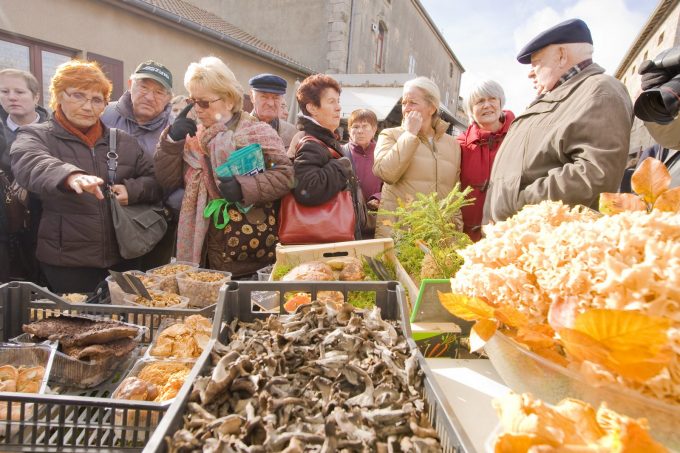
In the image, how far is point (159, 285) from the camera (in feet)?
7.81

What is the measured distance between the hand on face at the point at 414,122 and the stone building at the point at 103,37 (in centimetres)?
633

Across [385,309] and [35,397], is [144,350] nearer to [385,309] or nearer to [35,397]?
[35,397]

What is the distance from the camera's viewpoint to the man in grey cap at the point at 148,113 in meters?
3.29

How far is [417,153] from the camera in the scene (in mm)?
3078

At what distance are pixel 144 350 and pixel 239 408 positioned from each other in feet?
3.13

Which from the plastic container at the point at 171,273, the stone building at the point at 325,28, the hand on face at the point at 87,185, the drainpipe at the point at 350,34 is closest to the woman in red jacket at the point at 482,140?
the plastic container at the point at 171,273

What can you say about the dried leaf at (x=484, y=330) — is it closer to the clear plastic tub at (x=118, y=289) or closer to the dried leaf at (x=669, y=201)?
the dried leaf at (x=669, y=201)

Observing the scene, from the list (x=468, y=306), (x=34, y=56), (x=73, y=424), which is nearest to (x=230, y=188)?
(x=73, y=424)

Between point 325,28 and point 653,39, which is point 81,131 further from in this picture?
point 653,39

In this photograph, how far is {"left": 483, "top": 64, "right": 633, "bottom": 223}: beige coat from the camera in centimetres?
187

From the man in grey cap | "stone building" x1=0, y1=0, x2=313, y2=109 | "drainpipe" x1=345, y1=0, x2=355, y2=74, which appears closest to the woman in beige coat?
the man in grey cap

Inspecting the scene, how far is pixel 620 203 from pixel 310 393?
0.87 meters

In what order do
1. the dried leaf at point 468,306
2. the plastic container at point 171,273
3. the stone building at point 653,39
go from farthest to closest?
1. the stone building at point 653,39
2. the plastic container at point 171,273
3. the dried leaf at point 468,306

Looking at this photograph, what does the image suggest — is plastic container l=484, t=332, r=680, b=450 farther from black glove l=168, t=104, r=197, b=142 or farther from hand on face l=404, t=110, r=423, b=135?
black glove l=168, t=104, r=197, b=142
